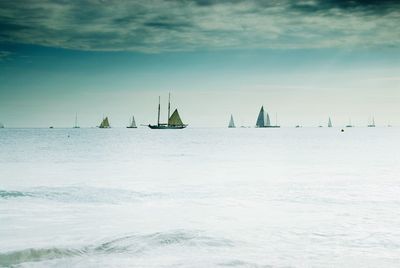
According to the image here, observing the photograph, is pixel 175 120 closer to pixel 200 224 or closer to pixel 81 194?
pixel 81 194

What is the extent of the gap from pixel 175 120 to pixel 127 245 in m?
163

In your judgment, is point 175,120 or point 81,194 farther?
point 175,120

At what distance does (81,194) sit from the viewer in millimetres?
19281

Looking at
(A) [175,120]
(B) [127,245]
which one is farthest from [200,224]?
(A) [175,120]

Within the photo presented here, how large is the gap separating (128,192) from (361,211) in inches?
427

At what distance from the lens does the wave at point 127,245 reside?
370 inches

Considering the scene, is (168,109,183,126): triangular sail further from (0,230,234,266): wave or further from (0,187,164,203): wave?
(0,230,234,266): wave

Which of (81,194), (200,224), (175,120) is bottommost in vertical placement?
(81,194)

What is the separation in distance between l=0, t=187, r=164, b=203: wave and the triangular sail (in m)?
148

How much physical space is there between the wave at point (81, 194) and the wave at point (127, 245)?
21.8ft

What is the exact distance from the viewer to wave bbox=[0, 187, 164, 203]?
58.9ft

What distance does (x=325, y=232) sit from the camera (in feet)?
38.9

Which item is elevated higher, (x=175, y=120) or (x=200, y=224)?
(x=175, y=120)

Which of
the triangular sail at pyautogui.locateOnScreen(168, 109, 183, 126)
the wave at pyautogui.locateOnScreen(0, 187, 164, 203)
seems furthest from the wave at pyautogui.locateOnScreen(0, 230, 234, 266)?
the triangular sail at pyautogui.locateOnScreen(168, 109, 183, 126)
